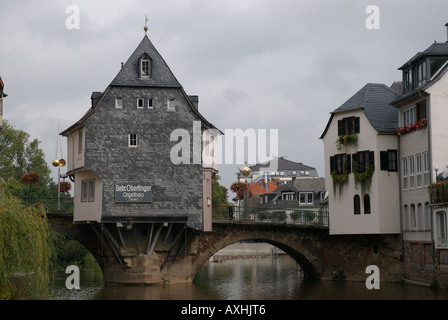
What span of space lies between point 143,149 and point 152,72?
460cm

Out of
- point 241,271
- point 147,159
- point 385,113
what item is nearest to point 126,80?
point 147,159

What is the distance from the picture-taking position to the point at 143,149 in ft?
151

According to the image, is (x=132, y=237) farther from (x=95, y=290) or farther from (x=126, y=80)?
(x=126, y=80)

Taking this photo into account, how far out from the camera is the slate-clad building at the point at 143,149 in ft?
149

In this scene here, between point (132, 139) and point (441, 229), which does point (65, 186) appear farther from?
point (441, 229)

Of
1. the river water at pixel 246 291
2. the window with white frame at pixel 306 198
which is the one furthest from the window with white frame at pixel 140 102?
the window with white frame at pixel 306 198

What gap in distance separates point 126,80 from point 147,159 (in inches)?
188

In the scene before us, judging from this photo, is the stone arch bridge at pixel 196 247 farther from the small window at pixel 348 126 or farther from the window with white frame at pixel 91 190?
the small window at pixel 348 126

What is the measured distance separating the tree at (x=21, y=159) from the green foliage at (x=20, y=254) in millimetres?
42962

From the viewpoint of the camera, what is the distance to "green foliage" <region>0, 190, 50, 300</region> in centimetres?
2548

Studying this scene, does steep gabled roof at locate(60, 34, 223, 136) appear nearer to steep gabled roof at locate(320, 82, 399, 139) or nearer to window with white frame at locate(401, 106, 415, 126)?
steep gabled roof at locate(320, 82, 399, 139)

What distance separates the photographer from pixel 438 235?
40781mm

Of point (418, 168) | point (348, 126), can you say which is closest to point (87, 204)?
point (348, 126)
